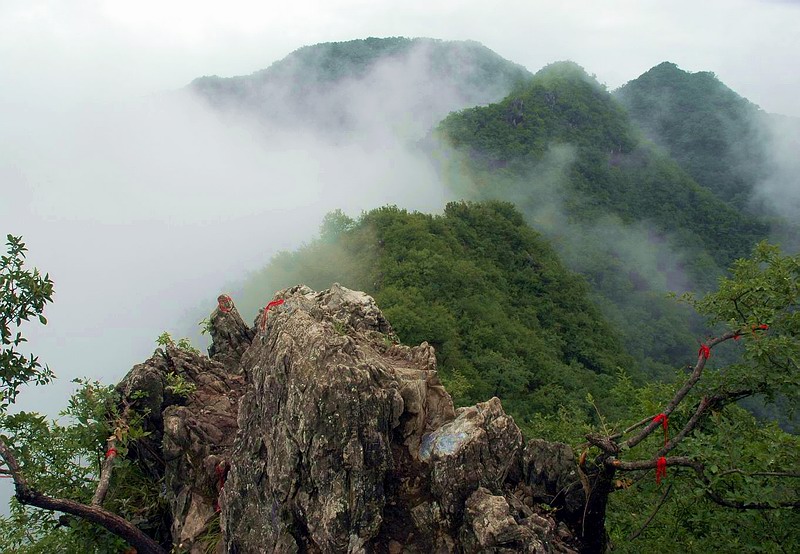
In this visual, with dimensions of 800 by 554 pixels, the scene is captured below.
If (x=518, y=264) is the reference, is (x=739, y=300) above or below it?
below

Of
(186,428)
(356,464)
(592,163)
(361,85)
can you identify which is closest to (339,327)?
(356,464)

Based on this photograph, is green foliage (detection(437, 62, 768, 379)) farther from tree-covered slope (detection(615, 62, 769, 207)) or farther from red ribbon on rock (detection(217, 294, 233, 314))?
red ribbon on rock (detection(217, 294, 233, 314))

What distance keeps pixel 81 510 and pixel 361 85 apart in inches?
7012

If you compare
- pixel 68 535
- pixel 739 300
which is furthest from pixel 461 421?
pixel 68 535

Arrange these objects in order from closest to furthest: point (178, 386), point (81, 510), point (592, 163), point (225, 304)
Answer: point (81, 510) → point (178, 386) → point (225, 304) → point (592, 163)

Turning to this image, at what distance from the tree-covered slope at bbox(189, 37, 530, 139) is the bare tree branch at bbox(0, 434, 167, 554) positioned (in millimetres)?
166010

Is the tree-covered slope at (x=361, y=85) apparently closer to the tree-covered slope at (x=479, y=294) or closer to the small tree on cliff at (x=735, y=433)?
the tree-covered slope at (x=479, y=294)

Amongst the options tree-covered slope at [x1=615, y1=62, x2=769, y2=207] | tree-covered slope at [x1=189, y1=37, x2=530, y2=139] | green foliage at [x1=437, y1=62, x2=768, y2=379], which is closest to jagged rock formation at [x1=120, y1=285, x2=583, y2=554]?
green foliage at [x1=437, y1=62, x2=768, y2=379]

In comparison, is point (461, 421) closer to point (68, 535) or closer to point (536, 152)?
point (68, 535)

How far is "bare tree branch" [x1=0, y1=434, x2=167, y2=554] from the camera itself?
7395mm

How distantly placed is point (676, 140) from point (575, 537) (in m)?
132

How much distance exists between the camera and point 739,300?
8.59 metres

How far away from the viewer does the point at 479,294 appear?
3509cm

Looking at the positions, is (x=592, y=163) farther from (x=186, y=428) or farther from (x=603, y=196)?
(x=186, y=428)
